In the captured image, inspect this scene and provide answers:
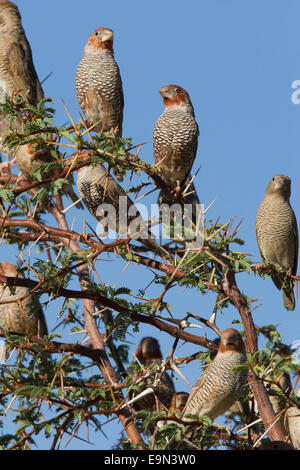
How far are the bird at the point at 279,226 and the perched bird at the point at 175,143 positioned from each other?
1359mm

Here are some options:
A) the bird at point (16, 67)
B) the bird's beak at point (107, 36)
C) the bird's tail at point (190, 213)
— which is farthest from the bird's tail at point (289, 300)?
the bird at point (16, 67)

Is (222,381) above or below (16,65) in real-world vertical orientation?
below

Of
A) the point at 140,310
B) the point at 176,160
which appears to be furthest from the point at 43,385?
the point at 176,160

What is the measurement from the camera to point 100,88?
651 cm

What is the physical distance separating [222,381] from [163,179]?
228cm

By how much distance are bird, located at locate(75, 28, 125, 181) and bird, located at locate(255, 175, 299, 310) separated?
202 centimetres

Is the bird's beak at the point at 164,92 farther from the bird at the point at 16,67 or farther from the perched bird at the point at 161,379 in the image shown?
the perched bird at the point at 161,379

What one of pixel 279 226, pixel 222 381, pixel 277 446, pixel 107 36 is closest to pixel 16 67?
pixel 107 36

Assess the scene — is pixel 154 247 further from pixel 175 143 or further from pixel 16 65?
pixel 16 65

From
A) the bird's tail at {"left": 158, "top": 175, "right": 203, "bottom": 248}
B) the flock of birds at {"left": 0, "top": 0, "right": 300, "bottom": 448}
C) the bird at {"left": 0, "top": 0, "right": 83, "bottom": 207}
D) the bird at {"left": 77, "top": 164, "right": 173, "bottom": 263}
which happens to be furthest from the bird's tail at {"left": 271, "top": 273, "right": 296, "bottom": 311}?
the bird at {"left": 0, "top": 0, "right": 83, "bottom": 207}

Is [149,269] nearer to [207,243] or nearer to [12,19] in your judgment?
[207,243]

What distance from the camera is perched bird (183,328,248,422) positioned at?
518cm

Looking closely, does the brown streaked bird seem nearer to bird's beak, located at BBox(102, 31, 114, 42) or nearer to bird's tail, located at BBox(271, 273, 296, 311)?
bird's beak, located at BBox(102, 31, 114, 42)

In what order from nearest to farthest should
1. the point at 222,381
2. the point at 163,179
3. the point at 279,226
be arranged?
1. the point at 222,381
2. the point at 163,179
3. the point at 279,226
